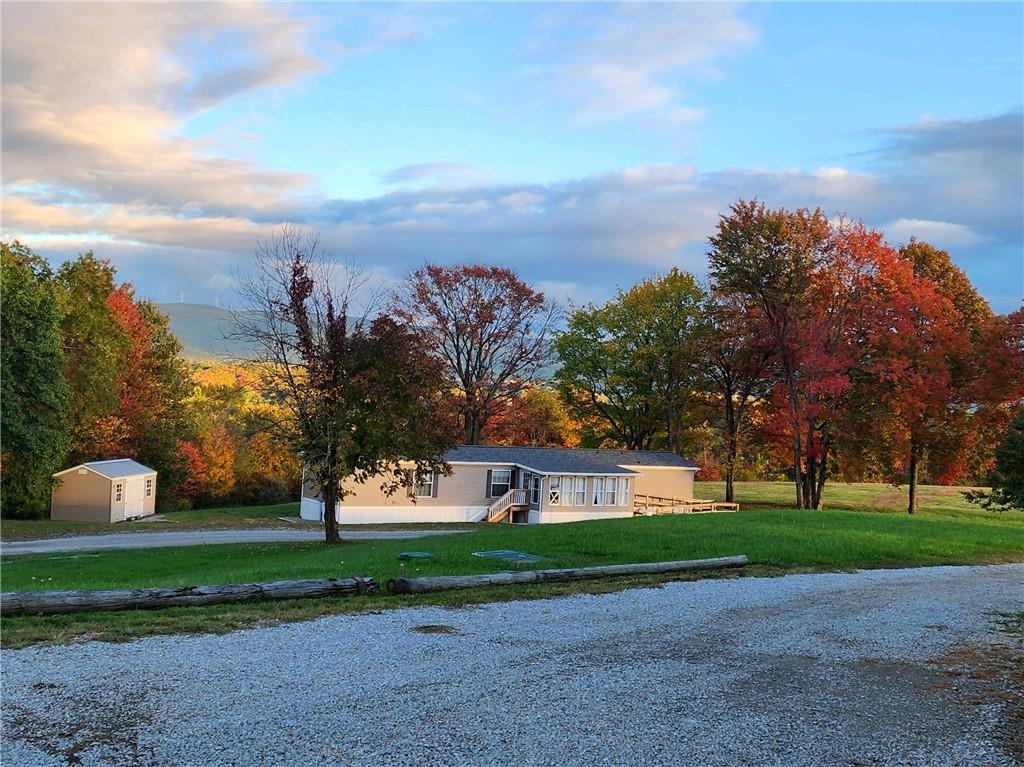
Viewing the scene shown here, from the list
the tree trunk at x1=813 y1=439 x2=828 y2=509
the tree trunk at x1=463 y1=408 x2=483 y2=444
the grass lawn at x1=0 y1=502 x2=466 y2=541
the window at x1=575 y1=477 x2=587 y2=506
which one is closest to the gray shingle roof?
the grass lawn at x1=0 y1=502 x2=466 y2=541

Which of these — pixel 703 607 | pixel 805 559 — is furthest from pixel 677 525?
pixel 703 607

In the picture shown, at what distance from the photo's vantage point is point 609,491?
131 feet

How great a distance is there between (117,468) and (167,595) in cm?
3166

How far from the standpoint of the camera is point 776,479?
64.8m

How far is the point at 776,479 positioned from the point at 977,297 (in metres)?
27.4

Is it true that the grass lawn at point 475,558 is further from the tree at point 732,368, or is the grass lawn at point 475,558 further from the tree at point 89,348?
the tree at point 89,348

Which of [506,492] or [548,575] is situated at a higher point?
[548,575]

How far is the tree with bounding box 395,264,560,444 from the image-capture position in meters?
42.9

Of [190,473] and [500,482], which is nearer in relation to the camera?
[500,482]

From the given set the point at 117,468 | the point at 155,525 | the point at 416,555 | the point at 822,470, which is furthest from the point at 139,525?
the point at 822,470

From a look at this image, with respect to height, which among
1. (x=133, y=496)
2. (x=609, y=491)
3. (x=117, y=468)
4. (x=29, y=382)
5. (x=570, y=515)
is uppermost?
(x=29, y=382)

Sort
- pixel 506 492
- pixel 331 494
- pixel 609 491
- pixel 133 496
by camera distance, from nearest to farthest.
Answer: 1. pixel 331 494
2. pixel 133 496
3. pixel 506 492
4. pixel 609 491

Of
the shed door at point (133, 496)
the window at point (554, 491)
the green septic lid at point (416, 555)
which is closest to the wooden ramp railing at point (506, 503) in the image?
the window at point (554, 491)

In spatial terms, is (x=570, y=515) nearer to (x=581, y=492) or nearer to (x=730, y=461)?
(x=581, y=492)
